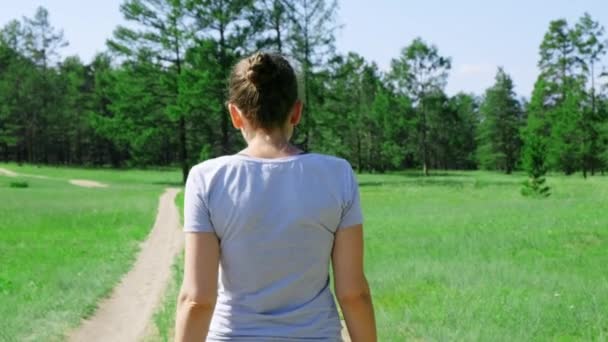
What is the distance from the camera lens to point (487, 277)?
11211 mm

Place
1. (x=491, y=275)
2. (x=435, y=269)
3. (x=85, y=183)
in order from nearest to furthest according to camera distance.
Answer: (x=491, y=275), (x=435, y=269), (x=85, y=183)

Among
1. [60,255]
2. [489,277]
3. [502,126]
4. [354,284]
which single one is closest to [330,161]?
[354,284]

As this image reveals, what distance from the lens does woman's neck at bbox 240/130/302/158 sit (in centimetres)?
256

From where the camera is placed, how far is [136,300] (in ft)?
35.5

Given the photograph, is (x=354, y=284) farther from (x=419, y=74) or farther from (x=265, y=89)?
(x=419, y=74)

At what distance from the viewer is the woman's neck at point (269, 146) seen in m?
2.56

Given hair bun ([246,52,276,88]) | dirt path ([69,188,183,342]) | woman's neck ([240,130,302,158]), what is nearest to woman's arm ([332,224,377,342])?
→ woman's neck ([240,130,302,158])

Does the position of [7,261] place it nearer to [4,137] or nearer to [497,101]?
[4,137]

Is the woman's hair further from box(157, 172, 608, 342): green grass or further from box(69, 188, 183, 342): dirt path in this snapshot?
box(69, 188, 183, 342): dirt path

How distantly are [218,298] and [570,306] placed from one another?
7.08 m

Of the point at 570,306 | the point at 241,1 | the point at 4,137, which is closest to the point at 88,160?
the point at 4,137

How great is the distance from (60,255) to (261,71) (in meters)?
13.9

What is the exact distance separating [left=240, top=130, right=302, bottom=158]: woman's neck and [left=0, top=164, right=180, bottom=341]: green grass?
632cm

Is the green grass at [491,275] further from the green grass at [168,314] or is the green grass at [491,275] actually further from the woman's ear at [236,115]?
the woman's ear at [236,115]
